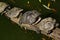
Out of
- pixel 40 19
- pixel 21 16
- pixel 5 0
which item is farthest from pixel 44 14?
pixel 5 0

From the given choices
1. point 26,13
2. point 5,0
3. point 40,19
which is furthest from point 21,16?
point 5,0

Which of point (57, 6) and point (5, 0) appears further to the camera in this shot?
point (5, 0)

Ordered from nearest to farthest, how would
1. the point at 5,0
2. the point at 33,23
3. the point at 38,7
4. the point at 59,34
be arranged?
1. the point at 59,34
2. the point at 33,23
3. the point at 38,7
4. the point at 5,0

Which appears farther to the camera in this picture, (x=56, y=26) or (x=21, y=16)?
(x=21, y=16)

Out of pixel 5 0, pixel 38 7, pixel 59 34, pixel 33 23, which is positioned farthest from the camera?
pixel 5 0

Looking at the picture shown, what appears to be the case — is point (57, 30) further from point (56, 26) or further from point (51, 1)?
point (51, 1)

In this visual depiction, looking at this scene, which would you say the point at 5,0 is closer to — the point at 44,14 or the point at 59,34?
the point at 44,14

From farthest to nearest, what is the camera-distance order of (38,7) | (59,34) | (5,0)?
(5,0) → (38,7) → (59,34)
